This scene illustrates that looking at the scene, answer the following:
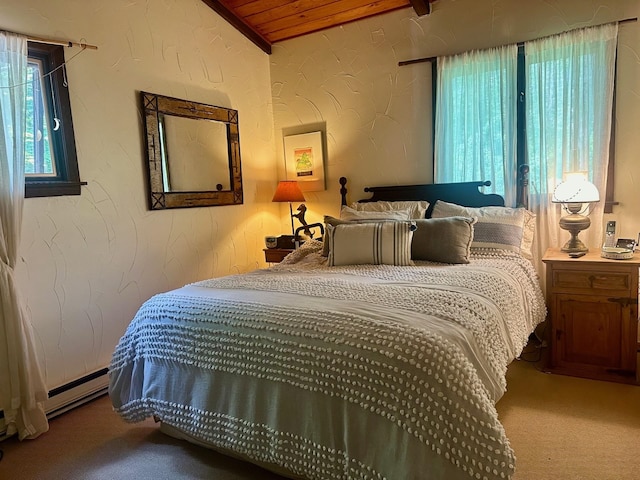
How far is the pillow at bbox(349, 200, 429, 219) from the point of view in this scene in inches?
125

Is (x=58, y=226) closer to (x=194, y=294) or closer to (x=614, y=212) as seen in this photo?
(x=194, y=294)

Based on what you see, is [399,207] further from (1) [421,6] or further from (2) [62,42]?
(2) [62,42]

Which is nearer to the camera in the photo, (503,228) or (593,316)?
(593,316)

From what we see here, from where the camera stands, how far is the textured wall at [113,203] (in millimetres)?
2475

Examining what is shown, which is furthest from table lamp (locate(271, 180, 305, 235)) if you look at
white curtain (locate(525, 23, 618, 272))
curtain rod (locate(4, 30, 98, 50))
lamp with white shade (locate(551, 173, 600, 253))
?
lamp with white shade (locate(551, 173, 600, 253))

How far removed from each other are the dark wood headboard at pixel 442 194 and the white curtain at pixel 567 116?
30 centimetres

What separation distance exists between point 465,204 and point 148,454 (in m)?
2.52

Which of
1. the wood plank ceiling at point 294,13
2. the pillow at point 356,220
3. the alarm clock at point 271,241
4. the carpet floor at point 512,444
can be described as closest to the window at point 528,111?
the pillow at point 356,220

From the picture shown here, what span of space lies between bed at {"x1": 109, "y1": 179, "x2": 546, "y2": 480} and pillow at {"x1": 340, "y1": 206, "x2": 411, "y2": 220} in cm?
64

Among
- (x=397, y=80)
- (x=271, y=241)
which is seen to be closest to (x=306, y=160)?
(x=271, y=241)

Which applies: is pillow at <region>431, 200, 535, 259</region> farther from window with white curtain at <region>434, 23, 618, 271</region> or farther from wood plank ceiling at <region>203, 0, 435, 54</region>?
wood plank ceiling at <region>203, 0, 435, 54</region>

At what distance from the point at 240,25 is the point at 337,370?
329 cm

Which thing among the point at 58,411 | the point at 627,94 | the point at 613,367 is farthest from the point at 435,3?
the point at 58,411

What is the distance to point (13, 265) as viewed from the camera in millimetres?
2230
